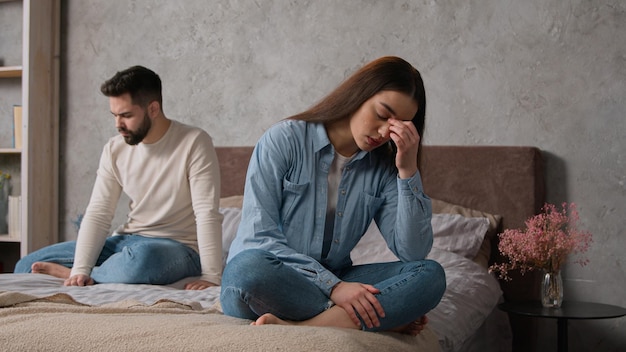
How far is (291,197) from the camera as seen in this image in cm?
189

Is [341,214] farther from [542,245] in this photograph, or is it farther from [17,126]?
[17,126]

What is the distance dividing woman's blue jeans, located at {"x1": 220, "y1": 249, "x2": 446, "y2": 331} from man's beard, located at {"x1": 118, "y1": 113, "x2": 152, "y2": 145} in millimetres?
1201

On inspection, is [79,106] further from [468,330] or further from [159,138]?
[468,330]

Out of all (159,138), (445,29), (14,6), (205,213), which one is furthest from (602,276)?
(14,6)

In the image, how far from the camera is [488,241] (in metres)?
2.98

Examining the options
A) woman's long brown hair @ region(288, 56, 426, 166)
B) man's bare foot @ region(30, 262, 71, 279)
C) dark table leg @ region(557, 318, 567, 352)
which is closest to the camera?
woman's long brown hair @ region(288, 56, 426, 166)

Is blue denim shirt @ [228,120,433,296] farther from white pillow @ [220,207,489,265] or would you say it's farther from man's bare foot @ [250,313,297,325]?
white pillow @ [220,207,489,265]

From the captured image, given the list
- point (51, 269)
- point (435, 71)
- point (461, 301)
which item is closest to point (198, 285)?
point (51, 269)

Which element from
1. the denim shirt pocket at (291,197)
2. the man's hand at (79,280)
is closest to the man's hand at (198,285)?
the man's hand at (79,280)

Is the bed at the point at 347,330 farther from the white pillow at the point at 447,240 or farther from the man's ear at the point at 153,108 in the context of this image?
the man's ear at the point at 153,108

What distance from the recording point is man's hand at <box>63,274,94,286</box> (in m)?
2.50

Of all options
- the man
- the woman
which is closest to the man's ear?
the man

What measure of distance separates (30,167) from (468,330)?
2579mm

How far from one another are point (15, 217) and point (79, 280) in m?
1.65
